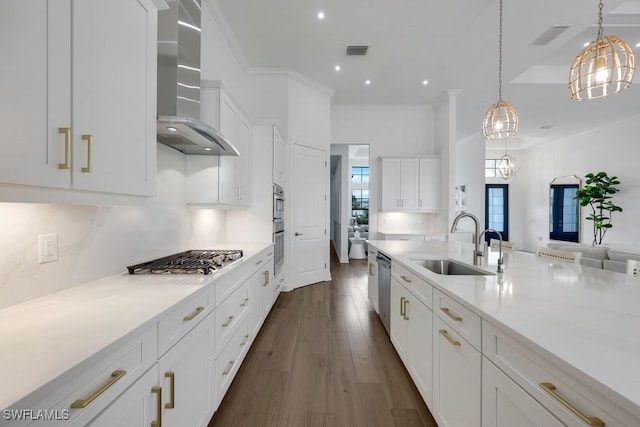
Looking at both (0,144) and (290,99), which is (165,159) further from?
(290,99)

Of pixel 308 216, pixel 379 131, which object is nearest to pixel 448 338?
pixel 308 216

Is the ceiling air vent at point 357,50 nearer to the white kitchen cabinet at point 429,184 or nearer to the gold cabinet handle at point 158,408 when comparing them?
the white kitchen cabinet at point 429,184

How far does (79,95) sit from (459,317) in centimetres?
178

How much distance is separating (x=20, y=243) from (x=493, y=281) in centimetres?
221

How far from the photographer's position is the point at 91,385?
73 centimetres

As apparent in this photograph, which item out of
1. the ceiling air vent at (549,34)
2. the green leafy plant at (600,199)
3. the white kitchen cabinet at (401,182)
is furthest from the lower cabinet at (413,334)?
the green leafy plant at (600,199)

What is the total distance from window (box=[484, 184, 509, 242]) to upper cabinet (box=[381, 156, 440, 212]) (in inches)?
206

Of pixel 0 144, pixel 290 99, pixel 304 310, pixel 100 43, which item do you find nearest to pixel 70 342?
pixel 0 144

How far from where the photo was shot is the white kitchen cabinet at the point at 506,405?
80 centimetres

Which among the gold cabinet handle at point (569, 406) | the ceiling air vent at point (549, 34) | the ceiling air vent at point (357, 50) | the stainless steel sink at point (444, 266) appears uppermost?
the ceiling air vent at point (357, 50)

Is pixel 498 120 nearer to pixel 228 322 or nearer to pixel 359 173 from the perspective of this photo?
pixel 228 322

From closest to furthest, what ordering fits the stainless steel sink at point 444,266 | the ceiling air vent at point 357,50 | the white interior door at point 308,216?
the stainless steel sink at point 444,266
the ceiling air vent at point 357,50
the white interior door at point 308,216

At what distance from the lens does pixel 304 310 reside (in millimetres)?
3512

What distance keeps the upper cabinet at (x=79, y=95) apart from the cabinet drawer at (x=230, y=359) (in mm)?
1119
